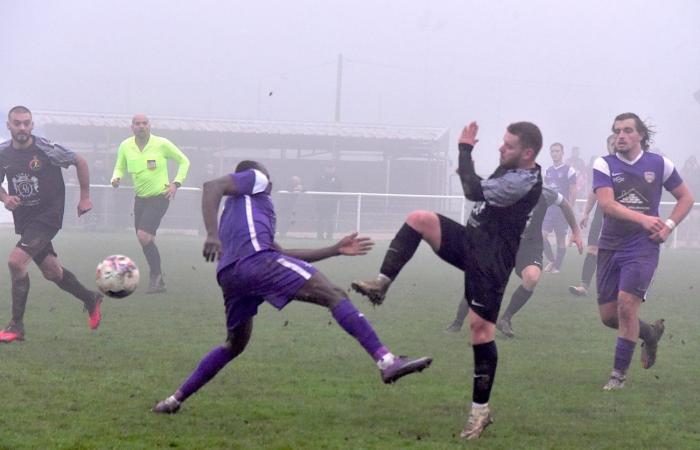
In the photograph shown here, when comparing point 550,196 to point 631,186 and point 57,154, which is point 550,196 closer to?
point 631,186

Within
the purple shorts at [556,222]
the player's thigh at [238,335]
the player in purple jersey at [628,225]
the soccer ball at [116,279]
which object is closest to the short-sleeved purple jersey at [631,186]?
the player in purple jersey at [628,225]

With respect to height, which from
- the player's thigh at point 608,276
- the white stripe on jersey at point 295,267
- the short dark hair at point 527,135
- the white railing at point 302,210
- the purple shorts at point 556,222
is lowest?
the white railing at point 302,210

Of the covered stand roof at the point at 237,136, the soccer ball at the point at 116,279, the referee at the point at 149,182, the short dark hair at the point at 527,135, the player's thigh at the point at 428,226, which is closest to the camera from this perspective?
the short dark hair at the point at 527,135

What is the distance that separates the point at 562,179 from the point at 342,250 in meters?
11.9

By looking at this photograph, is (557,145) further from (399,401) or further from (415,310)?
(399,401)

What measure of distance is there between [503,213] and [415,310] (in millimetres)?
6058

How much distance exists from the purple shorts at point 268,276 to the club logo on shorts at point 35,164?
4.10 metres

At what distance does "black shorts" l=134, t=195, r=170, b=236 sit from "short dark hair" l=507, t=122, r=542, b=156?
804 cm

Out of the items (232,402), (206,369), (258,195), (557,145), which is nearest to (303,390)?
(232,402)

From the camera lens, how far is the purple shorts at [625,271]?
7.47m

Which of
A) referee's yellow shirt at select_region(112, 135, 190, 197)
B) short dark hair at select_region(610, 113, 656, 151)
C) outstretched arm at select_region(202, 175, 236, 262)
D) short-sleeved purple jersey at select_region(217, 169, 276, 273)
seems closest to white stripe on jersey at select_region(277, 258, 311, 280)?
short-sleeved purple jersey at select_region(217, 169, 276, 273)

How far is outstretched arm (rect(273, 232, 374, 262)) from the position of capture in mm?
6098

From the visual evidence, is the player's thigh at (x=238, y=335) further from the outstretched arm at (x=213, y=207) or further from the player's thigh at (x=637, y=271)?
the player's thigh at (x=637, y=271)

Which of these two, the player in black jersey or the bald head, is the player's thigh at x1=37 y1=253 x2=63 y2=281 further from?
the bald head
